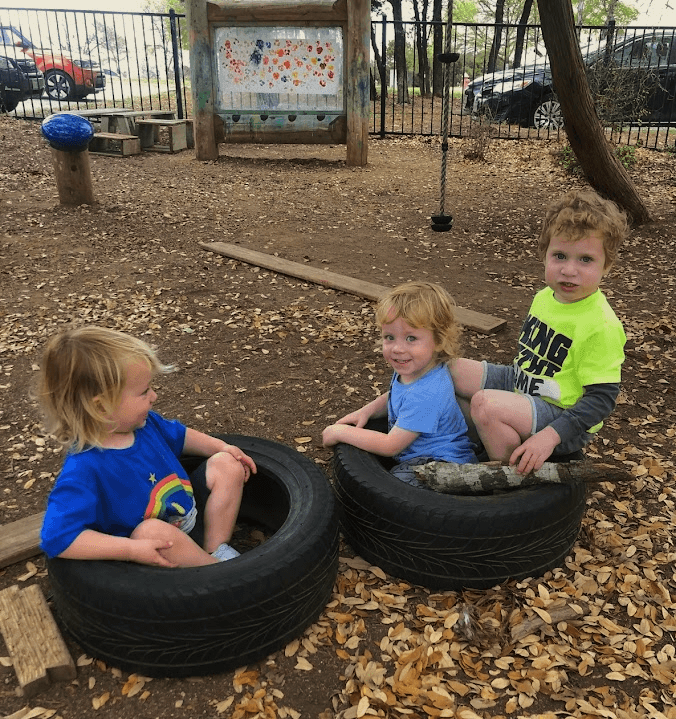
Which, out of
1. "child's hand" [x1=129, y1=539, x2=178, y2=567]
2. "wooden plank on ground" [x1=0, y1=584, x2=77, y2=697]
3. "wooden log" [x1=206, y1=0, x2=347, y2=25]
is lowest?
"wooden plank on ground" [x1=0, y1=584, x2=77, y2=697]

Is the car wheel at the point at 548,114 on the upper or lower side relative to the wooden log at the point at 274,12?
lower

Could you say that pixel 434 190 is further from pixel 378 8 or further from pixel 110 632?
pixel 378 8

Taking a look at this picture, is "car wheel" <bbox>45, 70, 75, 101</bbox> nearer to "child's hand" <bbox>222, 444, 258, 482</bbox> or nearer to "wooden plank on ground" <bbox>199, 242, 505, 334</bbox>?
"wooden plank on ground" <bbox>199, 242, 505, 334</bbox>

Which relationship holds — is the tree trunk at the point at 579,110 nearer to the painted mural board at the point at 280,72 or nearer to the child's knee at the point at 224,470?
the painted mural board at the point at 280,72

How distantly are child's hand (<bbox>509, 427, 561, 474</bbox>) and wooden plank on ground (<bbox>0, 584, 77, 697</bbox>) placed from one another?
1632 mm

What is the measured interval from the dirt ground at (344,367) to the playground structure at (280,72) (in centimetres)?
70

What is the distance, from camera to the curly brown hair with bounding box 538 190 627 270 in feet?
8.47

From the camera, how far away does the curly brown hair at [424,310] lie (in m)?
2.54

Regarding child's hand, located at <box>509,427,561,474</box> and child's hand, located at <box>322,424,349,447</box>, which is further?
child's hand, located at <box>322,424,349,447</box>

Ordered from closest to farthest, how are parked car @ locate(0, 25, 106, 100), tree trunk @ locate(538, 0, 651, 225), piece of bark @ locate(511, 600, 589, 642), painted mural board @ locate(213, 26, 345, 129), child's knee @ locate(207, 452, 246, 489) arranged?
piece of bark @ locate(511, 600, 589, 642) → child's knee @ locate(207, 452, 246, 489) → tree trunk @ locate(538, 0, 651, 225) → painted mural board @ locate(213, 26, 345, 129) → parked car @ locate(0, 25, 106, 100)

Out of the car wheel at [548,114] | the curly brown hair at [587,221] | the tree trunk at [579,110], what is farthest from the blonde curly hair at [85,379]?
the car wheel at [548,114]

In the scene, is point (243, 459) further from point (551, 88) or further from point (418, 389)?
point (551, 88)

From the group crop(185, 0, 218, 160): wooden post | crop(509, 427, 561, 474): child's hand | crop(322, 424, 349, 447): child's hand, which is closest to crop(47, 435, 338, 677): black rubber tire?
crop(322, 424, 349, 447): child's hand

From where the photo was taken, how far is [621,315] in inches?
204
